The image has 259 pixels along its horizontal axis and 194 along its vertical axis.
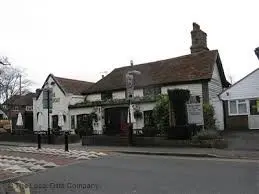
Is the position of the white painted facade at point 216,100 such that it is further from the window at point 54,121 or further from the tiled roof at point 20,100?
the tiled roof at point 20,100

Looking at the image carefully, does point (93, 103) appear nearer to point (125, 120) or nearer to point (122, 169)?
point (125, 120)

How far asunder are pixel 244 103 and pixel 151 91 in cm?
798

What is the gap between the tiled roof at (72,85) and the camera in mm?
42688

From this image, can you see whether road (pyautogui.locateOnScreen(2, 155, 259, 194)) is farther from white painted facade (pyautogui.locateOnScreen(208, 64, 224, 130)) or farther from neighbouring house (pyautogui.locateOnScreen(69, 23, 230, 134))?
white painted facade (pyautogui.locateOnScreen(208, 64, 224, 130))

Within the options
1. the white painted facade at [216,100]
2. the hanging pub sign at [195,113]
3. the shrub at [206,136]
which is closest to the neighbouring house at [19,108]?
the white painted facade at [216,100]

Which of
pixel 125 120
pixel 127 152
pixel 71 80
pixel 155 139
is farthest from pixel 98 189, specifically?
pixel 71 80

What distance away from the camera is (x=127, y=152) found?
21781 millimetres

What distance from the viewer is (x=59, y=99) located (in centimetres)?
4250

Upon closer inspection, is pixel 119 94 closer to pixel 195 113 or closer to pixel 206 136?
pixel 195 113

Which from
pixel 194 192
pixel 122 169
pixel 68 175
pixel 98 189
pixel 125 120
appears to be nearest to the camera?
pixel 194 192

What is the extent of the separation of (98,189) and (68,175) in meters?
3.02

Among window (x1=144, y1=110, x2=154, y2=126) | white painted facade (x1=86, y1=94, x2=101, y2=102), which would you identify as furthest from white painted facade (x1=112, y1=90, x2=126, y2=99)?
window (x1=144, y1=110, x2=154, y2=126)

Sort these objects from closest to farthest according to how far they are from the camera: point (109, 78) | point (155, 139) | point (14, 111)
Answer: point (155, 139) < point (109, 78) < point (14, 111)

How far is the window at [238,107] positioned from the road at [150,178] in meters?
18.2
